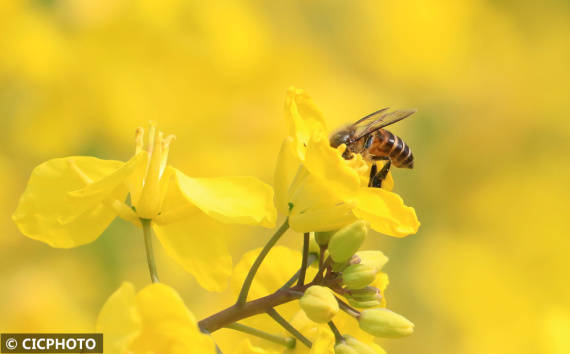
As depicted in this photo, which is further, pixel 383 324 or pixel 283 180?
pixel 283 180

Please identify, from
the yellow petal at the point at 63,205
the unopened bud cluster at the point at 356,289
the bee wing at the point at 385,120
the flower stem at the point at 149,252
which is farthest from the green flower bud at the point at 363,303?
the bee wing at the point at 385,120

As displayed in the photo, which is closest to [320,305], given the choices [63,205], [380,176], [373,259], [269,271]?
[373,259]

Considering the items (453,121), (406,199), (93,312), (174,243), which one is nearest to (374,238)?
(406,199)

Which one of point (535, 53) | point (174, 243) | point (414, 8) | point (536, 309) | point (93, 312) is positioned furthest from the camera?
point (535, 53)

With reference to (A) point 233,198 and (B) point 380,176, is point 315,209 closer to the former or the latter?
(A) point 233,198

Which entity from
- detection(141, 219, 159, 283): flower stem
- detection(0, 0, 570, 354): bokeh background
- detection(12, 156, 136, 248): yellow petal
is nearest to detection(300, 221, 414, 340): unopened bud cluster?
detection(141, 219, 159, 283): flower stem

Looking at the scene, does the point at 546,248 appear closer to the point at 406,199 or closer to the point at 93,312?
the point at 406,199
